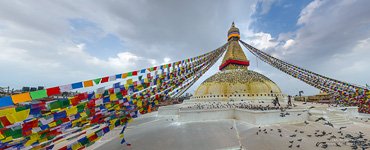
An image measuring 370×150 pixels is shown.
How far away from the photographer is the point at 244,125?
30.3ft

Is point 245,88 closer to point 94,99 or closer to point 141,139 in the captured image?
point 141,139

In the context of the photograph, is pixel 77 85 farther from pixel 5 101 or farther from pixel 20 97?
pixel 5 101

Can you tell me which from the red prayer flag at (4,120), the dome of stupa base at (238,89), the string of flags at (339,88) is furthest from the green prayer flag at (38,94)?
the string of flags at (339,88)

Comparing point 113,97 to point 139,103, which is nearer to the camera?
point 113,97

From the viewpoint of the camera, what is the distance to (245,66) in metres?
19.5

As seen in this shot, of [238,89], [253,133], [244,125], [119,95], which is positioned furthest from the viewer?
[238,89]

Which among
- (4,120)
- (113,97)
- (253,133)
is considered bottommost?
(253,133)

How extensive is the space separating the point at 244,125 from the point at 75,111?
8385mm

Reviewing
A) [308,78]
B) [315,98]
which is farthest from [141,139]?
[315,98]

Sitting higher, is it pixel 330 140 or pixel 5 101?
pixel 5 101

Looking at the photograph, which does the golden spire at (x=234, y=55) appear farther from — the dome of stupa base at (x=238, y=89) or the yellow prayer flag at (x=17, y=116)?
the yellow prayer flag at (x=17, y=116)

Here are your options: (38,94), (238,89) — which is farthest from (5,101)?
(238,89)

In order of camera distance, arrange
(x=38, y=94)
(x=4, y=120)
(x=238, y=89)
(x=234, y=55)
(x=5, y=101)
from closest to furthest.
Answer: (x=5, y=101) → (x=4, y=120) → (x=38, y=94) → (x=238, y=89) → (x=234, y=55)

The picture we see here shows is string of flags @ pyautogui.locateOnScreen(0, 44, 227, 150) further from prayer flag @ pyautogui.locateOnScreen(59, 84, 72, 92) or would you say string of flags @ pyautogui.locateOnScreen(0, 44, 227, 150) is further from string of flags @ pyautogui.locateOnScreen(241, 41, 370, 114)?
string of flags @ pyautogui.locateOnScreen(241, 41, 370, 114)
